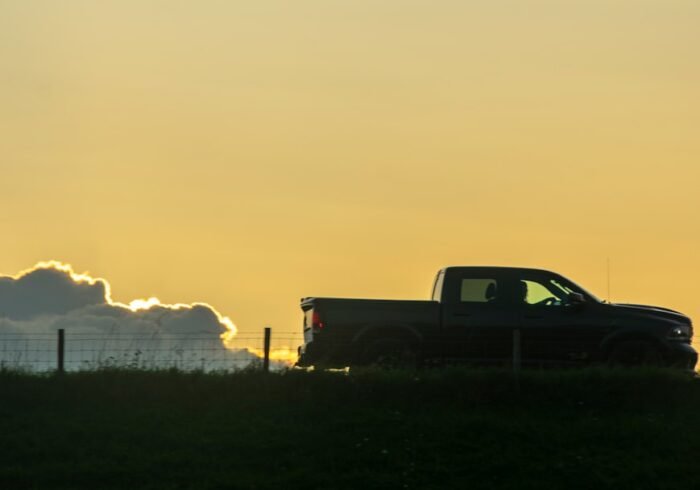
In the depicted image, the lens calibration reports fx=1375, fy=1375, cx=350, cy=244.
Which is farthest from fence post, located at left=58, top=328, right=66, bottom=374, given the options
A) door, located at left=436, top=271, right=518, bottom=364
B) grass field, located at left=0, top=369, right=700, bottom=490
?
door, located at left=436, top=271, right=518, bottom=364

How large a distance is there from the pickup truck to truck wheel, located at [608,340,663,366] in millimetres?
18

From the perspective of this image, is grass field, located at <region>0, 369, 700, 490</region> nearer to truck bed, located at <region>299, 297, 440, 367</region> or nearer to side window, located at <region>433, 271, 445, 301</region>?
truck bed, located at <region>299, 297, 440, 367</region>

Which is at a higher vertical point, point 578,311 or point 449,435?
point 578,311

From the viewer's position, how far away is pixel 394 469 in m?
19.2

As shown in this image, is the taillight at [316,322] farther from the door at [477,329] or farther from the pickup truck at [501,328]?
the door at [477,329]

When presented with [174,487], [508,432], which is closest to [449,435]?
[508,432]

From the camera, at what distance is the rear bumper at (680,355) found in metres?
24.8

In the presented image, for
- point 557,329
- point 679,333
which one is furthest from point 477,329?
point 679,333

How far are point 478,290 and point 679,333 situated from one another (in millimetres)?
3706

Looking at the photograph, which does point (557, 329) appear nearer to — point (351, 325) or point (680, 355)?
point (680, 355)

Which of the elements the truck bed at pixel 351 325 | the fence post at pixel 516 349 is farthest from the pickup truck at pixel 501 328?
the fence post at pixel 516 349

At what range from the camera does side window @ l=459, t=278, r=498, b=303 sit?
81.7ft

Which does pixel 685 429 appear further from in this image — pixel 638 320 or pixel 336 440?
pixel 336 440

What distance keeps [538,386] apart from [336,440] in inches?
171
